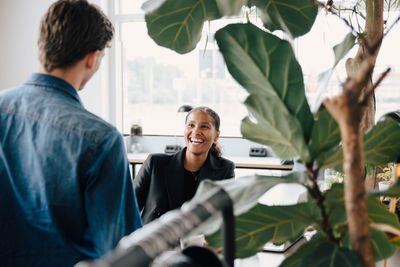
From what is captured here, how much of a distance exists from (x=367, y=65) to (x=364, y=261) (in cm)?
23

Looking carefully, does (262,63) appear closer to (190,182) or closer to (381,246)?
(381,246)

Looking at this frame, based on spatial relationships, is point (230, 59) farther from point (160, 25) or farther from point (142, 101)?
point (142, 101)

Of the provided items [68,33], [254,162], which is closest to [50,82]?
[68,33]

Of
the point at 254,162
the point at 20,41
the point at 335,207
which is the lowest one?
the point at 254,162

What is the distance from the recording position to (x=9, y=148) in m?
0.95

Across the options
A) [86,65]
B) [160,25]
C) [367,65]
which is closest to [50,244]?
[86,65]

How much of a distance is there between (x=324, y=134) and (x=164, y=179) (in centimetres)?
201

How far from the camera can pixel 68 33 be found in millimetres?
945

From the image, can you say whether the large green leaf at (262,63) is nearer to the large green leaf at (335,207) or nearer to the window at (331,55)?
the large green leaf at (335,207)

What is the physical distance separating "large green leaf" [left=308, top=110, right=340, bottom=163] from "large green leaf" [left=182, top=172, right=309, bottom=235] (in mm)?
41

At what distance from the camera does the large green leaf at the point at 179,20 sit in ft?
2.23

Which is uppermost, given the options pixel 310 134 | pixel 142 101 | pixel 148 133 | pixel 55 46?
pixel 55 46

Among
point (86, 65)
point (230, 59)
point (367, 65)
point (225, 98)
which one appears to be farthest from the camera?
point (225, 98)

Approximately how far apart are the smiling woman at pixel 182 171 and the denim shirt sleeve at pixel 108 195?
1485 mm
